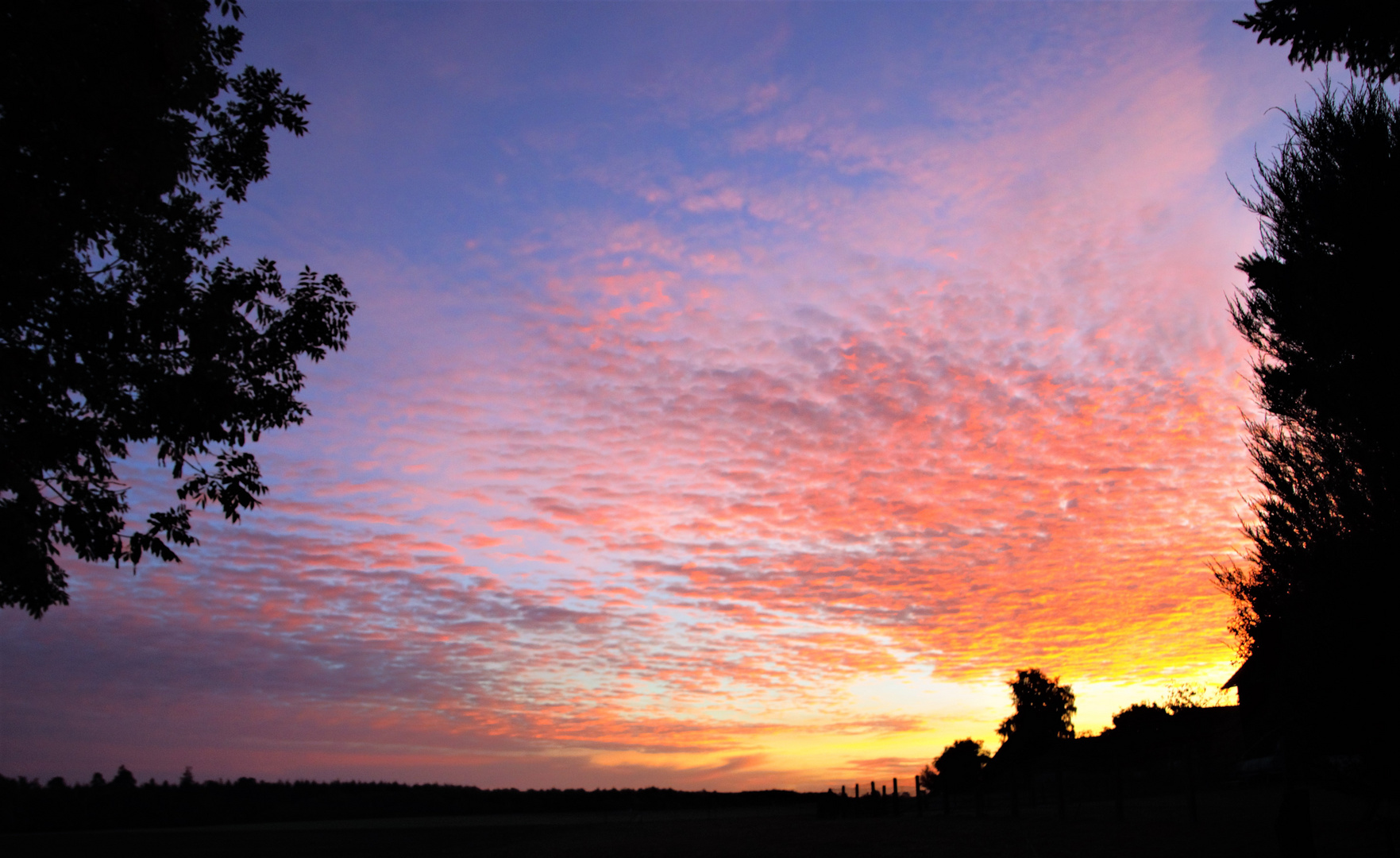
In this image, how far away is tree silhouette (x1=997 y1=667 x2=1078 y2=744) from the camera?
112062 mm

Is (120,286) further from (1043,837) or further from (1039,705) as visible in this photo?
(1039,705)

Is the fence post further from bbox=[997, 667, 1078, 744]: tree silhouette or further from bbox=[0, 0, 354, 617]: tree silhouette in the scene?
bbox=[997, 667, 1078, 744]: tree silhouette

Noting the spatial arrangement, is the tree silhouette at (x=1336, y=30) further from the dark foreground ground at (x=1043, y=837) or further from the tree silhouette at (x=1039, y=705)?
the tree silhouette at (x=1039, y=705)

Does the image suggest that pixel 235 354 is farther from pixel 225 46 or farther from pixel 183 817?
pixel 183 817

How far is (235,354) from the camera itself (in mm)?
12172

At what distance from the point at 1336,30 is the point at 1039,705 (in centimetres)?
11869

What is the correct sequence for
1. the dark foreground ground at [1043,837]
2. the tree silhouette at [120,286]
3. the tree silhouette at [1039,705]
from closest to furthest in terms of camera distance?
the tree silhouette at [120,286] → the dark foreground ground at [1043,837] → the tree silhouette at [1039,705]

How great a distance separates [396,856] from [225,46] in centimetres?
3593

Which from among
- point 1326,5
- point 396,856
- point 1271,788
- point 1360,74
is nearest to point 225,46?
point 1326,5

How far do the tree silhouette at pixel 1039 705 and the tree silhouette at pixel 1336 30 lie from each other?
111699 mm

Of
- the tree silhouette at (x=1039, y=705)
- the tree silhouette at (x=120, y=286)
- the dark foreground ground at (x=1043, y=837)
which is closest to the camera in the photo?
the tree silhouette at (x=120, y=286)

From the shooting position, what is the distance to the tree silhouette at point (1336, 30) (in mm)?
11344

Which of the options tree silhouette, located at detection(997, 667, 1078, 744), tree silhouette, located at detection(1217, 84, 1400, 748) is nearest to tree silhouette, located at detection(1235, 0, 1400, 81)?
tree silhouette, located at detection(1217, 84, 1400, 748)

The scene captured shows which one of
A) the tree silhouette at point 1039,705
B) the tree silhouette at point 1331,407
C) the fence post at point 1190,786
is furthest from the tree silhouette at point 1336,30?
the tree silhouette at point 1039,705
